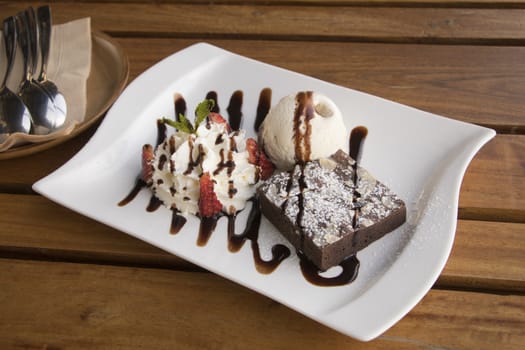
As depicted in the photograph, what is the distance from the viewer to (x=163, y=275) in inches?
44.3

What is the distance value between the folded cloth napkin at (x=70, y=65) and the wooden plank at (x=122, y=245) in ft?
0.80

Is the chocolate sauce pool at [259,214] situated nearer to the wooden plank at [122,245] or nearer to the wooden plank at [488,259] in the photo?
the wooden plank at [122,245]

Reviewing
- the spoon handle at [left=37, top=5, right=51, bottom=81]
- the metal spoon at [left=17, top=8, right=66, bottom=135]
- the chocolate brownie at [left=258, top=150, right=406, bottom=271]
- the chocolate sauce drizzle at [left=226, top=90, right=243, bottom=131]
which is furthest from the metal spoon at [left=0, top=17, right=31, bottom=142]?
the chocolate brownie at [left=258, top=150, right=406, bottom=271]

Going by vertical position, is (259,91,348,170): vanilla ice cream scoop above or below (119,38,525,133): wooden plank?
below

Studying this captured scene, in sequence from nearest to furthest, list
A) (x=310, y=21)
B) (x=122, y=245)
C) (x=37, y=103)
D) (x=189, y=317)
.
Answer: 1. (x=189, y=317)
2. (x=122, y=245)
3. (x=37, y=103)
4. (x=310, y=21)

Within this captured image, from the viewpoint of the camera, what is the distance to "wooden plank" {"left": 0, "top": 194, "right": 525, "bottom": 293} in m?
1.09

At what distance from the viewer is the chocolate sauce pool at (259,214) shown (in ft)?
3.55

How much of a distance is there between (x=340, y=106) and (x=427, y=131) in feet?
0.70

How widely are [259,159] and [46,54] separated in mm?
720

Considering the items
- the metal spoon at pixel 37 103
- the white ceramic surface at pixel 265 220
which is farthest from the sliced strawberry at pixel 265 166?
the metal spoon at pixel 37 103

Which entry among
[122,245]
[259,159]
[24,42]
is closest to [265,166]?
[259,159]

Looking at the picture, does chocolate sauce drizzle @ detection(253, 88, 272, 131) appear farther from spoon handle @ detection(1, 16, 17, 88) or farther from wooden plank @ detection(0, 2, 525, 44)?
spoon handle @ detection(1, 16, 17, 88)

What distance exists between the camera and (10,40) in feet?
5.47

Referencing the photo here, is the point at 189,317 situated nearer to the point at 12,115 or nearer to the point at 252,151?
the point at 252,151
